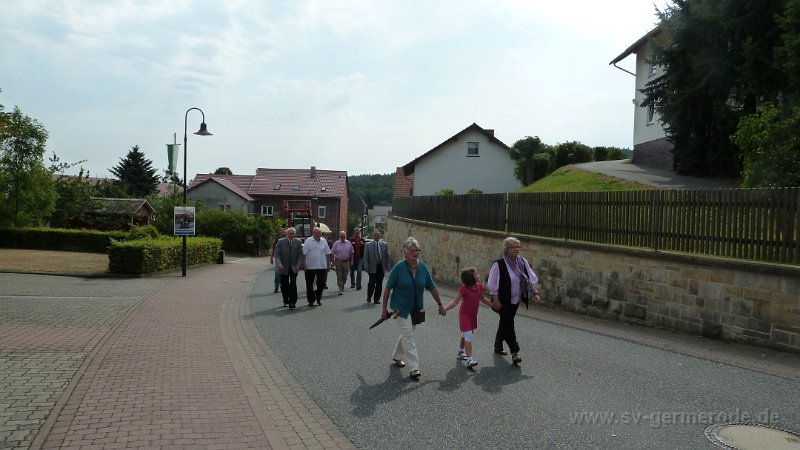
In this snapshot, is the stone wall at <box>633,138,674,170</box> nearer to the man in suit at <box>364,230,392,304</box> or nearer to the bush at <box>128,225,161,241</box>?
the man in suit at <box>364,230,392,304</box>

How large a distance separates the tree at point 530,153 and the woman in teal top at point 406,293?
32938mm

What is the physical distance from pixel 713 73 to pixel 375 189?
139 m

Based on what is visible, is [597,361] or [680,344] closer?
[597,361]

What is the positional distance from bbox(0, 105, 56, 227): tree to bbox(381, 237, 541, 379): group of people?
3375 centimetres

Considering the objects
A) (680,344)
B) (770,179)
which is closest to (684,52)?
(770,179)

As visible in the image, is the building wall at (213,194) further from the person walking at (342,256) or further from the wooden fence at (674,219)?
the wooden fence at (674,219)

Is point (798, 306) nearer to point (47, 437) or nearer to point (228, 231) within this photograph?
point (47, 437)

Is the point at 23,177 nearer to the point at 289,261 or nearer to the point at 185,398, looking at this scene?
the point at 289,261

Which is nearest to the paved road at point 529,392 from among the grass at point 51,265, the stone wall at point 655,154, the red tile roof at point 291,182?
the grass at point 51,265

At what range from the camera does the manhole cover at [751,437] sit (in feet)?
15.6

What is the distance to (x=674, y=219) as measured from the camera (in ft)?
35.3

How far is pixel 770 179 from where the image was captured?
1348 centimetres

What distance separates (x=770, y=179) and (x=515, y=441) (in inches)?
443

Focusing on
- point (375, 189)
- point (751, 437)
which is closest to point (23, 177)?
point (751, 437)
